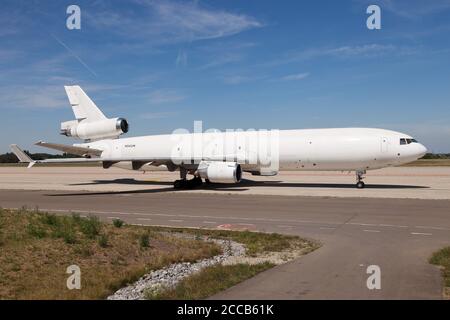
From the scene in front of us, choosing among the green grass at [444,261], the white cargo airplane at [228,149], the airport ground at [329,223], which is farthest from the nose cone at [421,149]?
the green grass at [444,261]

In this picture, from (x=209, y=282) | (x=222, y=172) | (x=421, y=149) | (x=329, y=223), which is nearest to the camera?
(x=209, y=282)

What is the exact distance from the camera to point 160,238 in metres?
15.3

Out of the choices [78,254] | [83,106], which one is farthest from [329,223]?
[83,106]

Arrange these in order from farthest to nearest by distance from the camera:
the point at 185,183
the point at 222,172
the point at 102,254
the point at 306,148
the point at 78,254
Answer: the point at 185,183 < the point at 306,148 < the point at 222,172 < the point at 102,254 < the point at 78,254

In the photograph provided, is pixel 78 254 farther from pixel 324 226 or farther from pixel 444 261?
pixel 444 261

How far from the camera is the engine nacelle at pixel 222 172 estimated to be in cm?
3438

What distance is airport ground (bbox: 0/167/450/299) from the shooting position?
372 inches

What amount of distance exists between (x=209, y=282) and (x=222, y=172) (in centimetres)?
2471

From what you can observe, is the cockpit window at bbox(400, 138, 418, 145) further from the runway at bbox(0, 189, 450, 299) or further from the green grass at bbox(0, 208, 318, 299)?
the green grass at bbox(0, 208, 318, 299)

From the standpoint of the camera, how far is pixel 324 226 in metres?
18.0
